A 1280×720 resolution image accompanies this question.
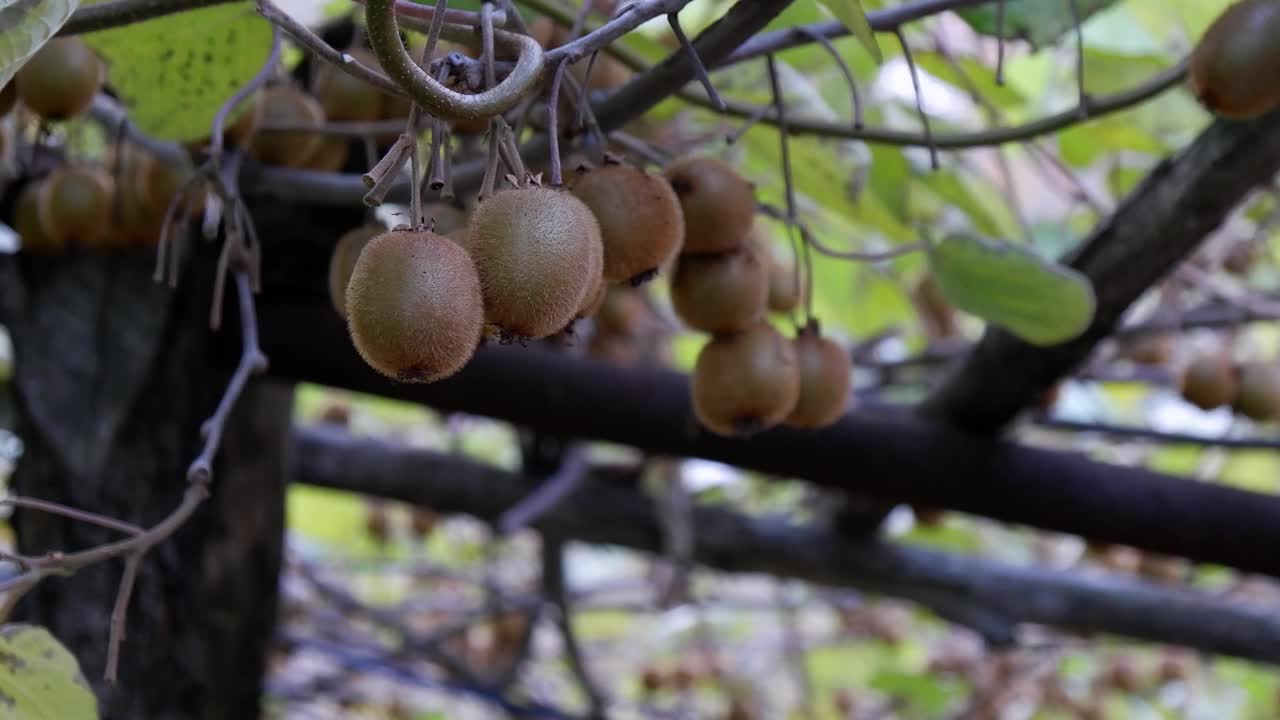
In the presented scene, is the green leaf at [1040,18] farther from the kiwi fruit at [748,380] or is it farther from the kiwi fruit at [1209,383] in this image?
the kiwi fruit at [1209,383]

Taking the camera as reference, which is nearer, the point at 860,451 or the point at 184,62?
the point at 184,62

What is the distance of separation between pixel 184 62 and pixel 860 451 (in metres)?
0.63

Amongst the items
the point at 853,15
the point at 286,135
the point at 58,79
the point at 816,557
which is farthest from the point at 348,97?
the point at 816,557

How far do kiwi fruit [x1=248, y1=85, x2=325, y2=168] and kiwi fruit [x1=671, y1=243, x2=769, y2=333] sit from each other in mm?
318

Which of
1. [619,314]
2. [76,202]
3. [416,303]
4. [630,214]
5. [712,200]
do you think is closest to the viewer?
[416,303]

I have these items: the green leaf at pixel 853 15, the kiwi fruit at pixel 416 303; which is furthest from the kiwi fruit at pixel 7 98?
the green leaf at pixel 853 15

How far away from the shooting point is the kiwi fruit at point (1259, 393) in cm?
141

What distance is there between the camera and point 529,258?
52 cm

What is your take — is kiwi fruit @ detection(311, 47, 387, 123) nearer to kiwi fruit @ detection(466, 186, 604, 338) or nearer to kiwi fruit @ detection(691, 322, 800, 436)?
kiwi fruit @ detection(691, 322, 800, 436)

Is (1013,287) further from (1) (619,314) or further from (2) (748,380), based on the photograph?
(1) (619,314)

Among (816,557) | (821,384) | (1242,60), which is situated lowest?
(816,557)

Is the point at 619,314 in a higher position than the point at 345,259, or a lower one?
lower

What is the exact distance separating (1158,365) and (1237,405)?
1.73ft

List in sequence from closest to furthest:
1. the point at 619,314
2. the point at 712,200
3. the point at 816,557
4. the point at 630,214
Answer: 1. the point at 630,214
2. the point at 712,200
3. the point at 619,314
4. the point at 816,557
